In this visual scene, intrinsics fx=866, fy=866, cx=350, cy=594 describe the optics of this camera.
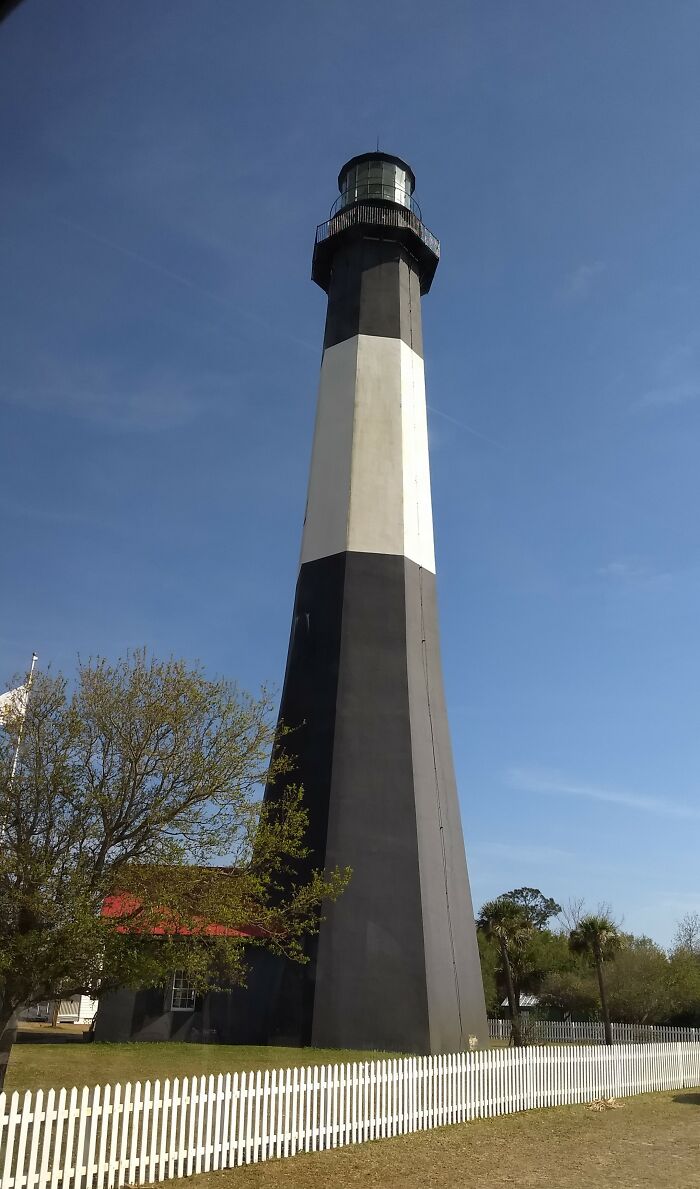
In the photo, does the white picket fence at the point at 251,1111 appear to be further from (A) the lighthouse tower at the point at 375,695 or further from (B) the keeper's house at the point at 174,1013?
(B) the keeper's house at the point at 174,1013

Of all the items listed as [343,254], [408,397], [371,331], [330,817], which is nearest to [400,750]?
[330,817]

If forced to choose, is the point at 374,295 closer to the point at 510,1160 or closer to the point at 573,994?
the point at 510,1160

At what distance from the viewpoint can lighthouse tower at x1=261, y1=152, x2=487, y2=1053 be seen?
59.0 feet

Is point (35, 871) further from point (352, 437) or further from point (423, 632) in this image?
point (352, 437)

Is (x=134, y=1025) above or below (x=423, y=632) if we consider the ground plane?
below

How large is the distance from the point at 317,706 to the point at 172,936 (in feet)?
29.1

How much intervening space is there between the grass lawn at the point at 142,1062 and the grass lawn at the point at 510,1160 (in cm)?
371

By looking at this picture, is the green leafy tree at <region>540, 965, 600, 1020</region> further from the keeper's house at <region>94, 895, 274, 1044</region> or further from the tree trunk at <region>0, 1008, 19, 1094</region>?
the tree trunk at <region>0, 1008, 19, 1094</region>

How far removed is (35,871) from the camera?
11016 millimetres

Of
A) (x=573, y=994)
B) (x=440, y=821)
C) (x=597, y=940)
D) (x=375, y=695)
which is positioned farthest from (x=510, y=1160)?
(x=573, y=994)

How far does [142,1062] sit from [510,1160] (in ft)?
29.7

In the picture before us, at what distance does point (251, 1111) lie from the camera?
10.9 m

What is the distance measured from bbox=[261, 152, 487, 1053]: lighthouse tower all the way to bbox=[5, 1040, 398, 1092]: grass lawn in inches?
30.3

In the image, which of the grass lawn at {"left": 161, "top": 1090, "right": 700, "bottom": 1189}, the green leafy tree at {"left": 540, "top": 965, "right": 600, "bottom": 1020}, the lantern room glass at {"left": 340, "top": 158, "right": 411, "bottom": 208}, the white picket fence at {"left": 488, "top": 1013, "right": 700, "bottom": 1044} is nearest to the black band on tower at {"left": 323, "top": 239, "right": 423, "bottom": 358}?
the lantern room glass at {"left": 340, "top": 158, "right": 411, "bottom": 208}
